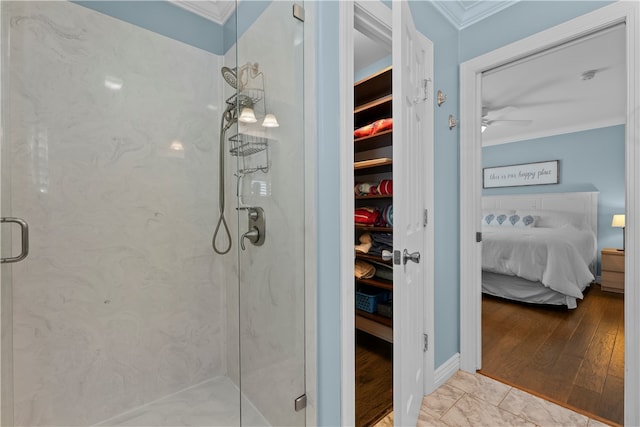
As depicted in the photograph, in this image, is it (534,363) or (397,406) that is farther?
(534,363)

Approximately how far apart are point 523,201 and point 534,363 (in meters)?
4.26

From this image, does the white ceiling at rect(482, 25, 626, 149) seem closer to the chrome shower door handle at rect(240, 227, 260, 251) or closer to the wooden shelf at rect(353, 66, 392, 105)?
the wooden shelf at rect(353, 66, 392, 105)

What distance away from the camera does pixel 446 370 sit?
1.83 metres

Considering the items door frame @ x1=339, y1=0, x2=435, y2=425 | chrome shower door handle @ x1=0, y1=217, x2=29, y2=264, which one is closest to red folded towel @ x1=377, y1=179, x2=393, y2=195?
door frame @ x1=339, y1=0, x2=435, y2=425

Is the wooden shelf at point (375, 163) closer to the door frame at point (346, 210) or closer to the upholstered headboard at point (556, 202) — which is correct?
the door frame at point (346, 210)

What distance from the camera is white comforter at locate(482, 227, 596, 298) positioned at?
120 inches

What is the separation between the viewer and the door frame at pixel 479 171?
1.33 metres

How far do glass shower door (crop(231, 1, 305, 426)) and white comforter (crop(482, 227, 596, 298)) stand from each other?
305 centimetres

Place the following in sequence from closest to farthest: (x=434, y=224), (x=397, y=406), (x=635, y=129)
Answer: (x=397, y=406) → (x=635, y=129) → (x=434, y=224)

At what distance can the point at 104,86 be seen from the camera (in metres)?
1.55

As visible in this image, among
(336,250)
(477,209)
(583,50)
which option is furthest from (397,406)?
(583,50)

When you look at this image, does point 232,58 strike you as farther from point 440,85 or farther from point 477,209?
point 477,209

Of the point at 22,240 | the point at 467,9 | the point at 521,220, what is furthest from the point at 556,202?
the point at 22,240

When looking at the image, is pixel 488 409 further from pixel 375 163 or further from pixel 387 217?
pixel 375 163
